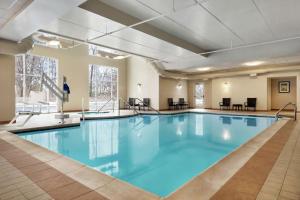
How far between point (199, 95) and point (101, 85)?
24.9 ft

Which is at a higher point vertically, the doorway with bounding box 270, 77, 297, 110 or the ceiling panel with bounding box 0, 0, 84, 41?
the ceiling panel with bounding box 0, 0, 84, 41

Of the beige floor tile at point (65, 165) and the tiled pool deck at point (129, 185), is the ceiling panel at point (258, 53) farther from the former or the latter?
the beige floor tile at point (65, 165)

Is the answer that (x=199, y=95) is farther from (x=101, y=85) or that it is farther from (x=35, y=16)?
(x=35, y=16)

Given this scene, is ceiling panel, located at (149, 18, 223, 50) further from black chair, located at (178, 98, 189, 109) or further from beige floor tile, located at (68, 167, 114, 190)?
black chair, located at (178, 98, 189, 109)

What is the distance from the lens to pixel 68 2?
3.32m

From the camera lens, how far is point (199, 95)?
1495cm

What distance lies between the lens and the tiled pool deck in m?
1.80

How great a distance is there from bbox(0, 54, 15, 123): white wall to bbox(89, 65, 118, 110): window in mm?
5940

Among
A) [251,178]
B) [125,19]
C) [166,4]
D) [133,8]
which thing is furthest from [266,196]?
[125,19]

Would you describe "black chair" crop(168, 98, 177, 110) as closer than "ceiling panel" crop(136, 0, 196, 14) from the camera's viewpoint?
No

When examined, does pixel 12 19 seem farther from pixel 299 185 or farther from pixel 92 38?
pixel 299 185

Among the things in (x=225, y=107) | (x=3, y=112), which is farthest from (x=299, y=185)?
(x=225, y=107)

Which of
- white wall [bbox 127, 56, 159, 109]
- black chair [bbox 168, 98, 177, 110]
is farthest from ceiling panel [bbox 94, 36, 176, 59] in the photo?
black chair [bbox 168, 98, 177, 110]

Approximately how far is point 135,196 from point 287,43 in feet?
26.5
